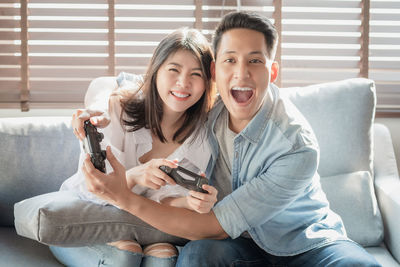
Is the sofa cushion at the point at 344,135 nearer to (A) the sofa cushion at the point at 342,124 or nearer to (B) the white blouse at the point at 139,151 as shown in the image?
(A) the sofa cushion at the point at 342,124

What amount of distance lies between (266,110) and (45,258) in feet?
2.89

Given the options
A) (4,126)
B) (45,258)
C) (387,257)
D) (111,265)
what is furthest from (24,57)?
(387,257)

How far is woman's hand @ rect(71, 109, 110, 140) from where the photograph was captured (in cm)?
127

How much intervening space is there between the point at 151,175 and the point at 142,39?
1.11 metres

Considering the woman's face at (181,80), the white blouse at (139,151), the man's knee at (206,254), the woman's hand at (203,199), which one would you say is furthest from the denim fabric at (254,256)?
the woman's face at (181,80)

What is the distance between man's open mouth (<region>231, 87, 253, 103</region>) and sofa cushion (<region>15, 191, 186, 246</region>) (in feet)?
1.55

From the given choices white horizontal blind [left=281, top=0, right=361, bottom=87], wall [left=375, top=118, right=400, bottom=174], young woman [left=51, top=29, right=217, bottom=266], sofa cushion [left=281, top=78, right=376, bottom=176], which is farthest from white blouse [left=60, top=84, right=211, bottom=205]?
wall [left=375, top=118, right=400, bottom=174]

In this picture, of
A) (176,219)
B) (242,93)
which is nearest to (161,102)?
(242,93)

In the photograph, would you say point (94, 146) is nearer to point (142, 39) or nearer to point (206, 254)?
point (206, 254)

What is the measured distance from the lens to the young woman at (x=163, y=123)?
1406mm

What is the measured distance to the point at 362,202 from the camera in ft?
5.60

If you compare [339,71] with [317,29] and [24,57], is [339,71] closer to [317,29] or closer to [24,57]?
[317,29]

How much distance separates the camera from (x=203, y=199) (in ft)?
4.09

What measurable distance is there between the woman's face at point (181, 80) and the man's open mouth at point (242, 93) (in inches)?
4.7
